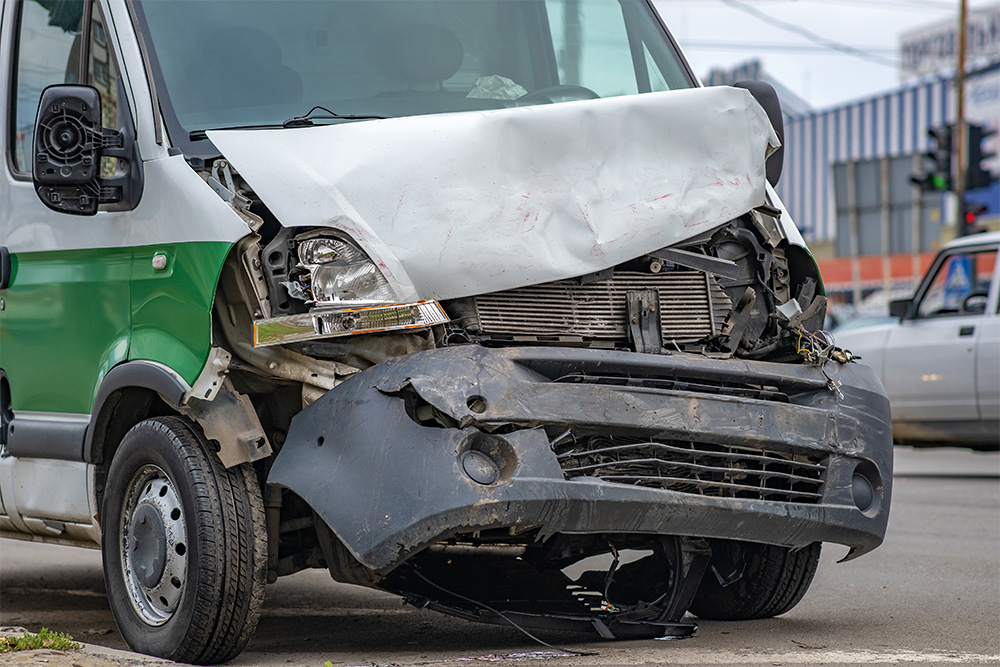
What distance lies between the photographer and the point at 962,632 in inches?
203

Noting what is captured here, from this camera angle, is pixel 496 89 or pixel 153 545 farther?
pixel 496 89

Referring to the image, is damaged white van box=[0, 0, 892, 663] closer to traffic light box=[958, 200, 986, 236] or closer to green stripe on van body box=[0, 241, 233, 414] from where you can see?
green stripe on van body box=[0, 241, 233, 414]

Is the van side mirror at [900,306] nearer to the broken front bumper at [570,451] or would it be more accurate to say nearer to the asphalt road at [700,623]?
the asphalt road at [700,623]

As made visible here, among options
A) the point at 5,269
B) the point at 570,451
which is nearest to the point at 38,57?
the point at 5,269

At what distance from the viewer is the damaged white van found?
4148 millimetres

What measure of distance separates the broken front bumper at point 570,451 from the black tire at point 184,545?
21 centimetres

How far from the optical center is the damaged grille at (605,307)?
14.5 ft

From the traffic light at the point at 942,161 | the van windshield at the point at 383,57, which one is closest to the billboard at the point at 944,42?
the traffic light at the point at 942,161

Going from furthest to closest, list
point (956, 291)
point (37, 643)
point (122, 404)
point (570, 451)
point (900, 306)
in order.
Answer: point (956, 291) → point (900, 306) → point (122, 404) → point (37, 643) → point (570, 451)

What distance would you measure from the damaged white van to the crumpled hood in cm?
1

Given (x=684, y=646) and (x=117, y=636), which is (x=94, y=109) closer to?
(x=117, y=636)

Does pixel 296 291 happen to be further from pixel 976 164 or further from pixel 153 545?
pixel 976 164

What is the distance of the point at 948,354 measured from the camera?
11.9 metres

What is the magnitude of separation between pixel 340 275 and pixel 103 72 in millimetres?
1462
